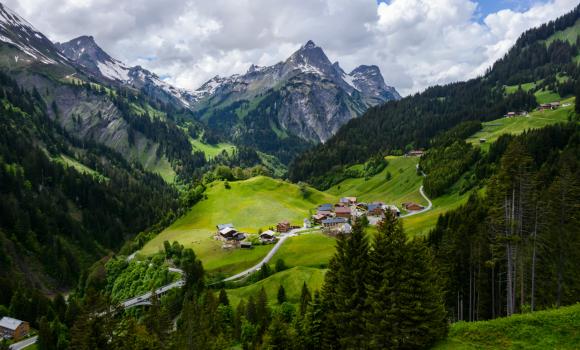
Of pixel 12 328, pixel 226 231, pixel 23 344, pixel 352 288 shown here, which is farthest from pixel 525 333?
pixel 226 231

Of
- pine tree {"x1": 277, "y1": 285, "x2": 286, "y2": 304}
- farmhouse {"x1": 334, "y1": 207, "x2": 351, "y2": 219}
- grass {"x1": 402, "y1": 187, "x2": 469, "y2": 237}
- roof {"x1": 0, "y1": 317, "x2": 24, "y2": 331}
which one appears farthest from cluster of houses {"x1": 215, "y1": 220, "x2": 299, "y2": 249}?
roof {"x1": 0, "y1": 317, "x2": 24, "y2": 331}

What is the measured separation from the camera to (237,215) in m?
160

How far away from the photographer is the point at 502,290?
56375mm

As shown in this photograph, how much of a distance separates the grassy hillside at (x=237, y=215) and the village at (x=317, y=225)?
3.51 metres

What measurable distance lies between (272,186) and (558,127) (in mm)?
118621

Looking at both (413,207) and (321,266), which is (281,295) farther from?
(413,207)

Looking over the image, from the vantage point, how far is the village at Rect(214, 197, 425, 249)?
12756cm

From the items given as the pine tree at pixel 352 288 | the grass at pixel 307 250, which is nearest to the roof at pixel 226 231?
the grass at pixel 307 250

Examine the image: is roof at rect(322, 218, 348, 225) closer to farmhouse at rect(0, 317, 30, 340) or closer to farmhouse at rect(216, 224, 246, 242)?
farmhouse at rect(216, 224, 246, 242)

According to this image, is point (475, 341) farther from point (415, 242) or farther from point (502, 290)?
point (502, 290)

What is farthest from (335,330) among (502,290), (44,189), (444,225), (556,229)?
(44,189)

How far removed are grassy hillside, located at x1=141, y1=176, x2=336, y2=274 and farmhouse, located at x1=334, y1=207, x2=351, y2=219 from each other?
14.8 m

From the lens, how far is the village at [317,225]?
127562 mm

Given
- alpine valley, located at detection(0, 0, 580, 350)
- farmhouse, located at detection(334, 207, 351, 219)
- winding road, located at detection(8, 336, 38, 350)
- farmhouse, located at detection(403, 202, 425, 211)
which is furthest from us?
farmhouse, located at detection(403, 202, 425, 211)
